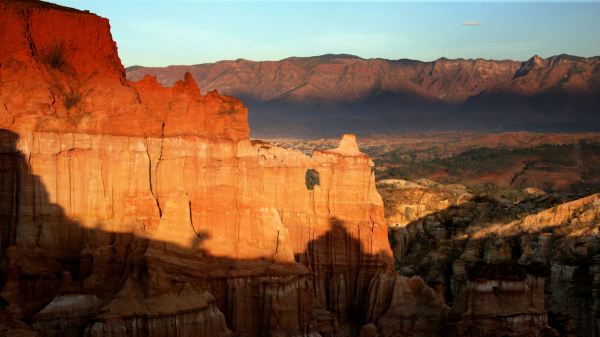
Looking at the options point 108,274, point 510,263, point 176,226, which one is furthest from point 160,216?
point 510,263

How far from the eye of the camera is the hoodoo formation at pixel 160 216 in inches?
1583

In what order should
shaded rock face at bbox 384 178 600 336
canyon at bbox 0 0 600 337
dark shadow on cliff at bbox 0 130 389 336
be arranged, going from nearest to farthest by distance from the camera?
dark shadow on cliff at bbox 0 130 389 336 < canyon at bbox 0 0 600 337 < shaded rock face at bbox 384 178 600 336

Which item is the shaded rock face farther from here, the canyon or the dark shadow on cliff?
the dark shadow on cliff

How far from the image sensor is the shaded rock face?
46.4 metres

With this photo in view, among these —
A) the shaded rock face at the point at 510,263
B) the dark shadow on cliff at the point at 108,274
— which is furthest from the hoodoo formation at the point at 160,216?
the shaded rock face at the point at 510,263

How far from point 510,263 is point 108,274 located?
18.9 metres

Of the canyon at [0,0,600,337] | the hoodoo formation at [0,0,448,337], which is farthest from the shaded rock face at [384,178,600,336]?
the hoodoo formation at [0,0,448,337]

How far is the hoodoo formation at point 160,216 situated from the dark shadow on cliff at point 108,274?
0.18ft

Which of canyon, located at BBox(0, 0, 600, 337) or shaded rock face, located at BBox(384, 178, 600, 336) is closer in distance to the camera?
canyon, located at BBox(0, 0, 600, 337)

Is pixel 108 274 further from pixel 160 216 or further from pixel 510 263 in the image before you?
pixel 510 263

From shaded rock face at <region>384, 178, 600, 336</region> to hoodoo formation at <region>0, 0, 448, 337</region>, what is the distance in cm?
276

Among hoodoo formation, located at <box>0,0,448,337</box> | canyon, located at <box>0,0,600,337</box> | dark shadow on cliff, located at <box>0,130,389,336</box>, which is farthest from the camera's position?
canyon, located at <box>0,0,600,337</box>

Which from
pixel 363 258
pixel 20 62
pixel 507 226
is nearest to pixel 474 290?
pixel 363 258

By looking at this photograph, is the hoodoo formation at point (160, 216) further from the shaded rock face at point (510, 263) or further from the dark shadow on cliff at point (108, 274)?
the shaded rock face at point (510, 263)
